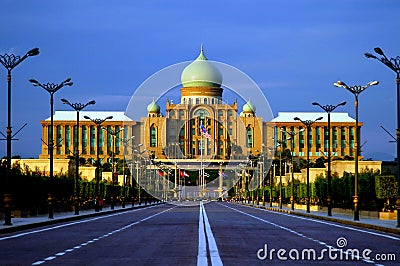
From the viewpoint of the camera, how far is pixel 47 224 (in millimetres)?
45500

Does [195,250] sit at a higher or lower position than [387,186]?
lower

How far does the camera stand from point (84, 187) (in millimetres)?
86562

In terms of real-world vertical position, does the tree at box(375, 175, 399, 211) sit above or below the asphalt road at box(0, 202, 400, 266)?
above

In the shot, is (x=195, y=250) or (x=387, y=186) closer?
(x=195, y=250)

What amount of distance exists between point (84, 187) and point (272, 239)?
5813 cm

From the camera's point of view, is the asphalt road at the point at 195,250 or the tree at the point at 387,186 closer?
the asphalt road at the point at 195,250

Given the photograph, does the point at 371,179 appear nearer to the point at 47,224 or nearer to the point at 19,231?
the point at 47,224

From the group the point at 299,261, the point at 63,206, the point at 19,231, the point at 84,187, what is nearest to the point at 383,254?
the point at 299,261

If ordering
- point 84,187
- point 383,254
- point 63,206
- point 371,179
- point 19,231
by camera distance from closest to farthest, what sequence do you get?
point 383,254 < point 19,231 < point 371,179 < point 63,206 < point 84,187

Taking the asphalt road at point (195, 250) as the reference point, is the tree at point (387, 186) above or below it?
above

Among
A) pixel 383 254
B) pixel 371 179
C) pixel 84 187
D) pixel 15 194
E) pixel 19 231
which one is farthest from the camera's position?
pixel 84 187

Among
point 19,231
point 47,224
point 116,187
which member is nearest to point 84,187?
point 116,187

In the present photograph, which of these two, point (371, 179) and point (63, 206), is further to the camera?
point (63, 206)

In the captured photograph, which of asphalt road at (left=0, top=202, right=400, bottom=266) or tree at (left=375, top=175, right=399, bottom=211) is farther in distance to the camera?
tree at (left=375, top=175, right=399, bottom=211)
